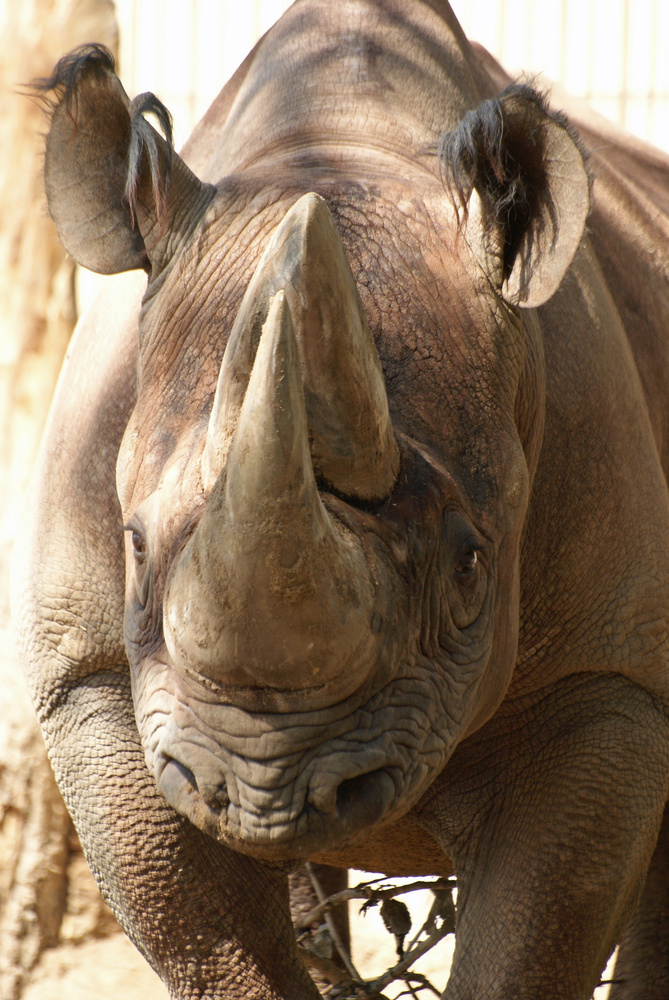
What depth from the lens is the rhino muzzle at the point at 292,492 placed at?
197cm

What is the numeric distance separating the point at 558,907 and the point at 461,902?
24cm

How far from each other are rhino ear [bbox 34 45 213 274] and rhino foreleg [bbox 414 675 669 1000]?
134cm

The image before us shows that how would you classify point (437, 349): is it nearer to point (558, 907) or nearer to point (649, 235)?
point (558, 907)

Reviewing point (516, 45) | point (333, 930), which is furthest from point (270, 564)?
point (516, 45)

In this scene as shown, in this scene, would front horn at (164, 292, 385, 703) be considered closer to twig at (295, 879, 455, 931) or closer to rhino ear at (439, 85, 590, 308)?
rhino ear at (439, 85, 590, 308)

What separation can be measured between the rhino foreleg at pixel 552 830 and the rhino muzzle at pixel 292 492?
1087 millimetres

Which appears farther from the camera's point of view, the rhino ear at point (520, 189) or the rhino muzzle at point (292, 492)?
the rhino ear at point (520, 189)

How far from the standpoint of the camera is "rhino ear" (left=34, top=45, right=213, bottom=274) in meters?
2.77

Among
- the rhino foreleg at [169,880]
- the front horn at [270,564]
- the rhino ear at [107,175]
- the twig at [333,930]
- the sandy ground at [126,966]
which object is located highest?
the rhino ear at [107,175]

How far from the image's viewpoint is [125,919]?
10.5ft

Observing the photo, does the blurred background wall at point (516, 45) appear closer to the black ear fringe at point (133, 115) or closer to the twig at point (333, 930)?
the twig at point (333, 930)

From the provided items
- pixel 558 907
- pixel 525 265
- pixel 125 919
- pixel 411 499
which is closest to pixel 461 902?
pixel 558 907

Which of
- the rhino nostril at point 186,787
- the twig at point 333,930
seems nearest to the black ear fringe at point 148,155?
the rhino nostril at point 186,787

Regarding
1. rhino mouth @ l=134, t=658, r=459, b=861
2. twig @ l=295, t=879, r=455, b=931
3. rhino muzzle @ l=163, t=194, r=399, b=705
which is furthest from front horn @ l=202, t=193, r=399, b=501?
twig @ l=295, t=879, r=455, b=931
